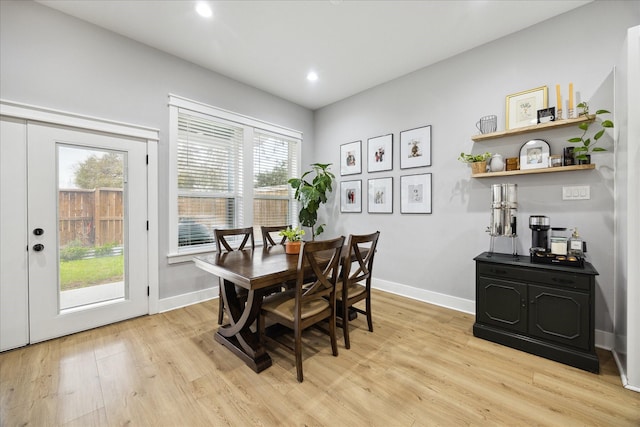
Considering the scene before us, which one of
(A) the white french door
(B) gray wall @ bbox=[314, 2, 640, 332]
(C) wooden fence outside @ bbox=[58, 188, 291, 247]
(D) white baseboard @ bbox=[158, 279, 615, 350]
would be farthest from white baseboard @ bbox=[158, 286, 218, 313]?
(B) gray wall @ bbox=[314, 2, 640, 332]

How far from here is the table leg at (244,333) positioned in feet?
6.70

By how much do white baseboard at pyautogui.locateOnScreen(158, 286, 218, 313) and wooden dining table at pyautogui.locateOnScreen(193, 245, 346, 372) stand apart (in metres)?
1.08

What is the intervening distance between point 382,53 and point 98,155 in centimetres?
335

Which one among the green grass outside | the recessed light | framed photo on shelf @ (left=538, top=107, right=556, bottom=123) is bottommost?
the green grass outside

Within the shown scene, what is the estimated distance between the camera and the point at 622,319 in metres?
2.00

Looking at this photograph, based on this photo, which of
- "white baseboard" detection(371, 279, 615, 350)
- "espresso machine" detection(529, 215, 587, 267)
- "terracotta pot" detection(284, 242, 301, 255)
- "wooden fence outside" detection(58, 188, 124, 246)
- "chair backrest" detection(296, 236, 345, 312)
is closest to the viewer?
"chair backrest" detection(296, 236, 345, 312)

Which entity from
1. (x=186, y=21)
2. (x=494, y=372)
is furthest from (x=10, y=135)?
(x=494, y=372)

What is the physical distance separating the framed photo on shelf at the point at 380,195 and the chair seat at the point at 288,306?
2.01m

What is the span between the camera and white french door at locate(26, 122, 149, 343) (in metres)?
2.38

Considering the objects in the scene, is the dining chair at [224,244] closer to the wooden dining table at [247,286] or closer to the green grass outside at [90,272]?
the wooden dining table at [247,286]

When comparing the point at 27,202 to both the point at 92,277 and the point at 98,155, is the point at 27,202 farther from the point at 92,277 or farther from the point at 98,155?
the point at 92,277

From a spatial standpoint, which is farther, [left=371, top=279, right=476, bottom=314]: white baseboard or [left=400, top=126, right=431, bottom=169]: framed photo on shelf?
[left=400, top=126, right=431, bottom=169]: framed photo on shelf

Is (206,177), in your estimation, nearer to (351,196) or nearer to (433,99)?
(351,196)

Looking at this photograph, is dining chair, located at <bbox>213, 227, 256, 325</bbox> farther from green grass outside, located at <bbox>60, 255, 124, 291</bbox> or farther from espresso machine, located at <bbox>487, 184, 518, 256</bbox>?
espresso machine, located at <bbox>487, 184, 518, 256</bbox>
